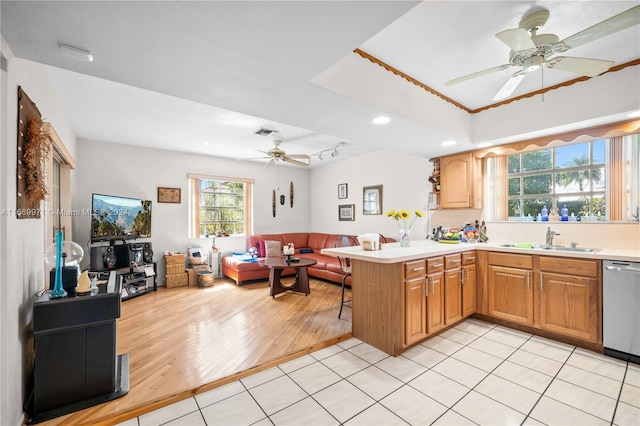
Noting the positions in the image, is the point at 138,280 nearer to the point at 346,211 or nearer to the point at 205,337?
the point at 205,337

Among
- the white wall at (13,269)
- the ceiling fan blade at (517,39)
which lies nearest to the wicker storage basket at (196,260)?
the white wall at (13,269)

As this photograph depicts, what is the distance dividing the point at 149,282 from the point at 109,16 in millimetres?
4656

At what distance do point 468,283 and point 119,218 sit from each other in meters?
5.20

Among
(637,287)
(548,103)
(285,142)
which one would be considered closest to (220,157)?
(285,142)

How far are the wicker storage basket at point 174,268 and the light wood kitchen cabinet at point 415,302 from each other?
424 centimetres

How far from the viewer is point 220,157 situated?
591 centimetres

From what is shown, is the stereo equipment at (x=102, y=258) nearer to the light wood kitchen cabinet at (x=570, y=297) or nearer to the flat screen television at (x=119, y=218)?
the flat screen television at (x=119, y=218)

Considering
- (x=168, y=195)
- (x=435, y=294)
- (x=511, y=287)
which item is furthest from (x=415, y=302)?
(x=168, y=195)

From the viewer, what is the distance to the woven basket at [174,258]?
5051mm

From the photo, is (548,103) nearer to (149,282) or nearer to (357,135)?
(357,135)

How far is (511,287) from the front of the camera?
123 inches

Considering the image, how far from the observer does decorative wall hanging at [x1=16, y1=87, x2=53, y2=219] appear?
1.68m

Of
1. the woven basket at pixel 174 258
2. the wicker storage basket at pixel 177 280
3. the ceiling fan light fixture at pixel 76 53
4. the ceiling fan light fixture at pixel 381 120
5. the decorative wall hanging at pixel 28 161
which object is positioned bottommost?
the wicker storage basket at pixel 177 280

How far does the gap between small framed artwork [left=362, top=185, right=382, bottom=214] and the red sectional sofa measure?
1.05 meters
